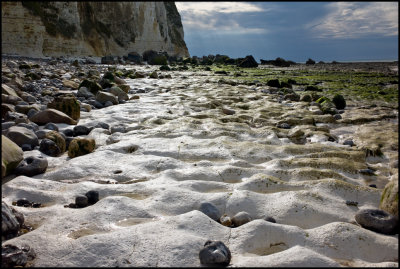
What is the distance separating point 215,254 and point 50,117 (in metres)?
3.82

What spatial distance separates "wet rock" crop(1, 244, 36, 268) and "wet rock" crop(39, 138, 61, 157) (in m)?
1.92

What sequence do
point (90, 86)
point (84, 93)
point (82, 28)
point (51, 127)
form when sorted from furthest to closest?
point (82, 28)
point (90, 86)
point (84, 93)
point (51, 127)

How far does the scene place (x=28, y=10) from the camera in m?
17.1

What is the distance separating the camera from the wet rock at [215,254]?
1.50 metres

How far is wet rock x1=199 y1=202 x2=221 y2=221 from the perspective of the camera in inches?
80.9

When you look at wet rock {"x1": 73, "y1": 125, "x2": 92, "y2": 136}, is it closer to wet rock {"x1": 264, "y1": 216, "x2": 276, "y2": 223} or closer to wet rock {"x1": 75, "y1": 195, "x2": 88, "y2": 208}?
wet rock {"x1": 75, "y1": 195, "x2": 88, "y2": 208}

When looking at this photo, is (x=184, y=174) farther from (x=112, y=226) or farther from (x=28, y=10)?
(x=28, y=10)

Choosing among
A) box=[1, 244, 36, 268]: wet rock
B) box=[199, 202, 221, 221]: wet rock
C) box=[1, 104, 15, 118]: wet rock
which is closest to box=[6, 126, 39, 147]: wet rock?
box=[1, 104, 15, 118]: wet rock

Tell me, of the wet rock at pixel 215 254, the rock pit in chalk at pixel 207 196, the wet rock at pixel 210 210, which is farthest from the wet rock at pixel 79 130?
the wet rock at pixel 215 254

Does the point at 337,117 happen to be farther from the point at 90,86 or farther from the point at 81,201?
the point at 90,86

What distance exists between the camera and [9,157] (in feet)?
8.56

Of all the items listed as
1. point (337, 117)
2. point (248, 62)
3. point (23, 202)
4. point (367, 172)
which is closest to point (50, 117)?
point (23, 202)

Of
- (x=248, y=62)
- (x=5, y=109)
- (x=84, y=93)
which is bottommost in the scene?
(x=5, y=109)

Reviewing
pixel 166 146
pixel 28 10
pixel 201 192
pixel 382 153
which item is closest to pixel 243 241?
pixel 201 192
